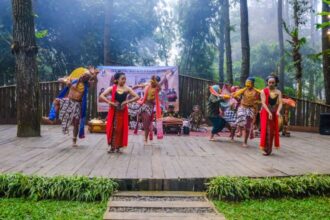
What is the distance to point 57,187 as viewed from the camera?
4535 millimetres

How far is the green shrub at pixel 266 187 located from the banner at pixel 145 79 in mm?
8142

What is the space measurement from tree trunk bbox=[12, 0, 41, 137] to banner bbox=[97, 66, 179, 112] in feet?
12.9

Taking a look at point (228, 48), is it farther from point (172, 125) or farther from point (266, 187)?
point (266, 187)

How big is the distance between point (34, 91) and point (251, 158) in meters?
5.30

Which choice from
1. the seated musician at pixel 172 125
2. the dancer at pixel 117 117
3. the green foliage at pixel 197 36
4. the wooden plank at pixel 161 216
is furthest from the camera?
the green foliage at pixel 197 36

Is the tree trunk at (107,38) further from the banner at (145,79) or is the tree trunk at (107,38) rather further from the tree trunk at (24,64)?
the tree trunk at (24,64)

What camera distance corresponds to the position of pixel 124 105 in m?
7.00

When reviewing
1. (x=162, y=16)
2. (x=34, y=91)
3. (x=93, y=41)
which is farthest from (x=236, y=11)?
(x=34, y=91)

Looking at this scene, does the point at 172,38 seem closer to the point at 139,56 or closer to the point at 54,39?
the point at 139,56

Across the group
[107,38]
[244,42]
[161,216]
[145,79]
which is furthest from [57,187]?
[107,38]

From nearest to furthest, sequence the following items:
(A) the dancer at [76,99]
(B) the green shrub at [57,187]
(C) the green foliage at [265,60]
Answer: (B) the green shrub at [57,187] < (A) the dancer at [76,99] < (C) the green foliage at [265,60]

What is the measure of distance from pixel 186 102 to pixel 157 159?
7463 millimetres

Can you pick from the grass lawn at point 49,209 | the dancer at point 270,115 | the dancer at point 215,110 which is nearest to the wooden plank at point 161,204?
the grass lawn at point 49,209

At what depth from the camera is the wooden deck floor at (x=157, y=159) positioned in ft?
16.9
